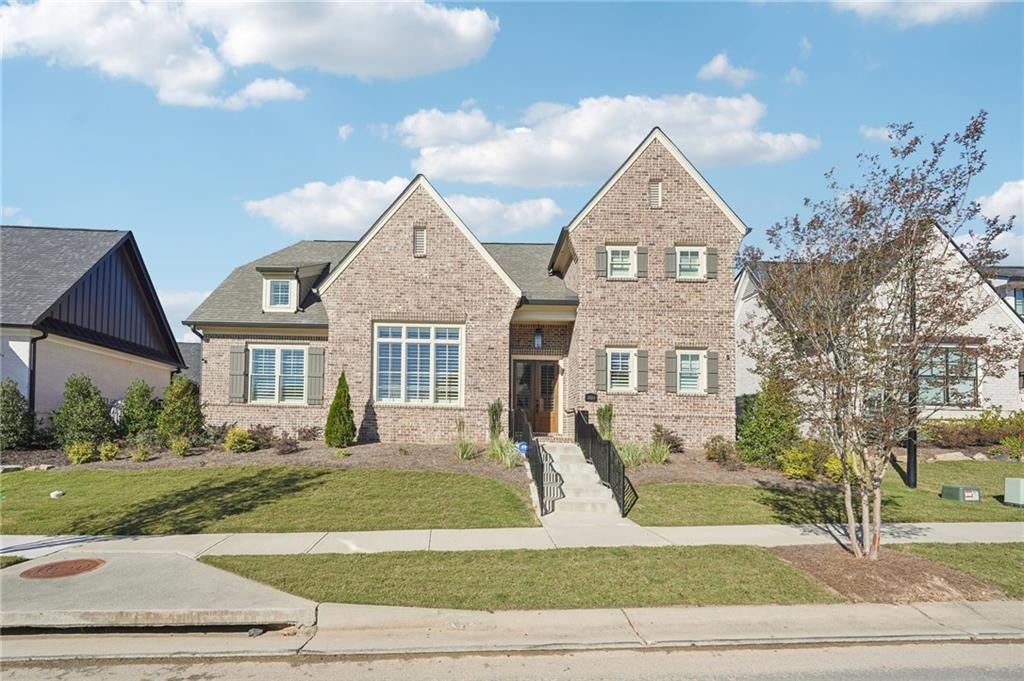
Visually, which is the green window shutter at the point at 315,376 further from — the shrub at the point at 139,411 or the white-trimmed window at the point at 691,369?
the white-trimmed window at the point at 691,369

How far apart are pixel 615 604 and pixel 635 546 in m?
2.55

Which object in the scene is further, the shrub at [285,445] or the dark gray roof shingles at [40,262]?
the dark gray roof shingles at [40,262]

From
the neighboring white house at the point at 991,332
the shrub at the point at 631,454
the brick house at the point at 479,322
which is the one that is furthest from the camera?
the neighboring white house at the point at 991,332

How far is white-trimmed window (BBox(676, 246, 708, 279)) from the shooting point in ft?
62.2

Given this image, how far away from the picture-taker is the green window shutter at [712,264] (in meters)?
18.8

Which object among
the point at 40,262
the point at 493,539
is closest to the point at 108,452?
the point at 40,262

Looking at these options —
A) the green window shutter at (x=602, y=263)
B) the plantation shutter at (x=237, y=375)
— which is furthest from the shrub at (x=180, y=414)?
the green window shutter at (x=602, y=263)

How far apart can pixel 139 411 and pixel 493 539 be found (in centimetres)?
1213

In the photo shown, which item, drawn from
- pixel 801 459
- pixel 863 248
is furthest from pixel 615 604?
pixel 801 459

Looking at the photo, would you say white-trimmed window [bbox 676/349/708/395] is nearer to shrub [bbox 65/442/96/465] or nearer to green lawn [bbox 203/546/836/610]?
green lawn [bbox 203/546/836/610]

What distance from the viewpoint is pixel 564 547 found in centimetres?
992

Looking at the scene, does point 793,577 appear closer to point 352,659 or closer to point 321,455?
point 352,659

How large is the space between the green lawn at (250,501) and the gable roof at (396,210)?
Result: 5.85m

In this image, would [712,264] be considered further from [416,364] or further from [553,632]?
[553,632]
